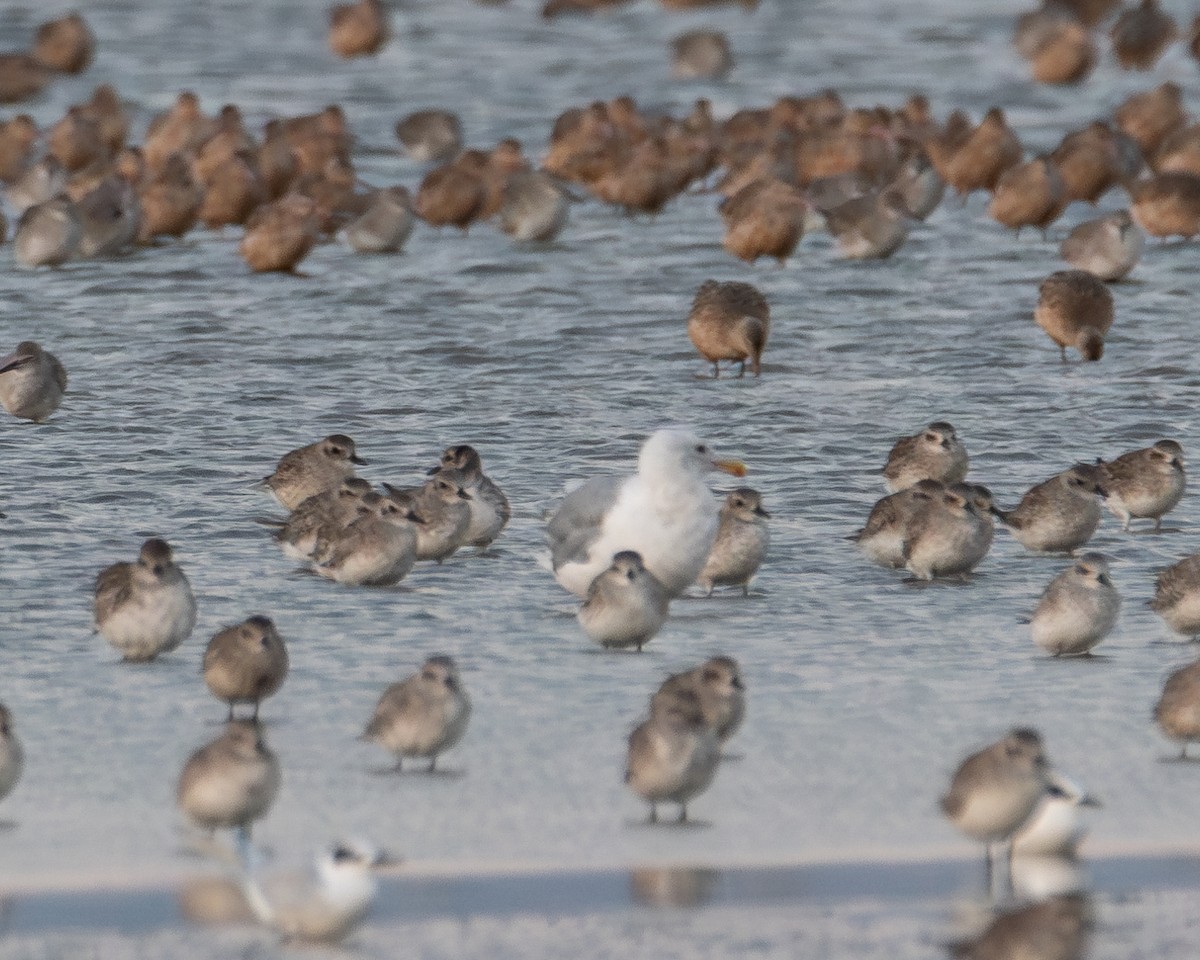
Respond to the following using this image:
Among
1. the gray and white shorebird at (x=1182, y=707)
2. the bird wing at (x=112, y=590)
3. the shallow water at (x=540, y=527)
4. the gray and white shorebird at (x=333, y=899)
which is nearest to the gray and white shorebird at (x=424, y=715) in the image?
the shallow water at (x=540, y=527)

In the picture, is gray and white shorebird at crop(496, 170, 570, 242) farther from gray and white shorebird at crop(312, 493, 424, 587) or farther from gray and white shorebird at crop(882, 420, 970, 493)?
gray and white shorebird at crop(312, 493, 424, 587)

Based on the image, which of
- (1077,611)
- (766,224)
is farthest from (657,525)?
(766,224)

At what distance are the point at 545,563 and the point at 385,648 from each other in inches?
46.1

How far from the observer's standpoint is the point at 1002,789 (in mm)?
7371

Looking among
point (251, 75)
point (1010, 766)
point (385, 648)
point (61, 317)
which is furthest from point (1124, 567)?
point (251, 75)

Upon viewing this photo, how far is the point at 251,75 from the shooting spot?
33281mm

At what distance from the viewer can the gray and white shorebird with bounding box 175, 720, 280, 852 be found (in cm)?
750

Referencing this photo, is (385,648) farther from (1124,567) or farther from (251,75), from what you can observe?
(251,75)

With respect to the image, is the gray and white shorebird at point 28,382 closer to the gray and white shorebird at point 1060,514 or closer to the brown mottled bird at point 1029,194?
the gray and white shorebird at point 1060,514

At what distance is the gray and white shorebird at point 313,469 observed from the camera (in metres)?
12.4

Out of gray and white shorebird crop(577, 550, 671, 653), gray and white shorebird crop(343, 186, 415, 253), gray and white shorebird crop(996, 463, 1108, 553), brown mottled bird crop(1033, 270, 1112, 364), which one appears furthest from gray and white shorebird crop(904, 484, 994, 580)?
gray and white shorebird crop(343, 186, 415, 253)

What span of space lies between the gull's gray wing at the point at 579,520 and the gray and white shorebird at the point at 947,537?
126 cm

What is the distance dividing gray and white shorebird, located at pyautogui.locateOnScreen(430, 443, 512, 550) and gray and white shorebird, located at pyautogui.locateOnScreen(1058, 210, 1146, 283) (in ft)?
29.3

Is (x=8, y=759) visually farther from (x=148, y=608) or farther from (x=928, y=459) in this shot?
(x=928, y=459)
